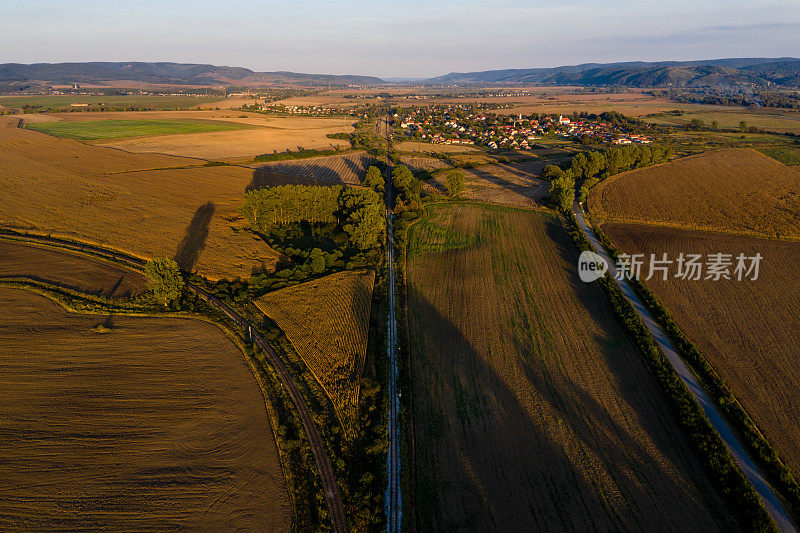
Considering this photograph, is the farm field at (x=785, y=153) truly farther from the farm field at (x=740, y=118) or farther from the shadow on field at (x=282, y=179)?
the shadow on field at (x=282, y=179)

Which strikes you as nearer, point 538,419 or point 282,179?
point 538,419

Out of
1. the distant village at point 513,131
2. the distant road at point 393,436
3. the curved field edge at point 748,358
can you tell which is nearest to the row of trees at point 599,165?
the curved field edge at point 748,358

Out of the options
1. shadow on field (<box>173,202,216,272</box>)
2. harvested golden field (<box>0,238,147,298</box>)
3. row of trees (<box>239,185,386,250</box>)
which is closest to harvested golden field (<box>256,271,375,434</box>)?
row of trees (<box>239,185,386,250</box>)

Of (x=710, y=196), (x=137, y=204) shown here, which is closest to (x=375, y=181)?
(x=137, y=204)

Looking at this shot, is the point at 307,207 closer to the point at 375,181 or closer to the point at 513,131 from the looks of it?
the point at 375,181

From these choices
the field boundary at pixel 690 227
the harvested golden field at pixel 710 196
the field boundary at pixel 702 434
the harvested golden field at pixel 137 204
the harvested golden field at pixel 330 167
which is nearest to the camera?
the field boundary at pixel 702 434
